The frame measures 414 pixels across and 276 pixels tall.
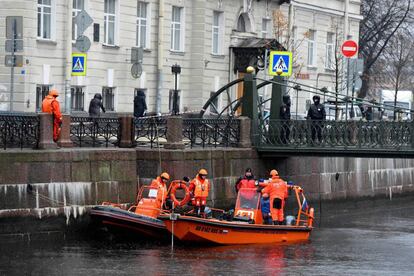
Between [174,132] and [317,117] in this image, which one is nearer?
[174,132]

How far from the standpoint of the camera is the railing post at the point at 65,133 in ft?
99.5

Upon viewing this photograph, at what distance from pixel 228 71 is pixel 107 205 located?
73.2 ft

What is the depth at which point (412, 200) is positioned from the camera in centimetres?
4762

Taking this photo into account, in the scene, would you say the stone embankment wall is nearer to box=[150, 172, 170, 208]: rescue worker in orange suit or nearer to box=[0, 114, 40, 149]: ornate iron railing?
box=[0, 114, 40, 149]: ornate iron railing

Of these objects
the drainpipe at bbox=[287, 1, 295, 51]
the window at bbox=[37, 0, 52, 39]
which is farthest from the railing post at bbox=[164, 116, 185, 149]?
the drainpipe at bbox=[287, 1, 295, 51]

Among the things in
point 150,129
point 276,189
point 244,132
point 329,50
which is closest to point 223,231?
point 276,189

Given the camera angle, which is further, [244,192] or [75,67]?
[75,67]

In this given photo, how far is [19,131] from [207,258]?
4.72 metres

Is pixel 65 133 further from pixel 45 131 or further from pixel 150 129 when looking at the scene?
pixel 150 129

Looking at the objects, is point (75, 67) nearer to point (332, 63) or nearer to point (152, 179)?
point (152, 179)

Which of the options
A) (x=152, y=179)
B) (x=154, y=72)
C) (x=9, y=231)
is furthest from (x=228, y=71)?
(x=9, y=231)

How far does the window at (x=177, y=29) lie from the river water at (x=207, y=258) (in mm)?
15433

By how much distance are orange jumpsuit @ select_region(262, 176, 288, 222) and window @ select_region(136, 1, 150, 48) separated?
1532 cm

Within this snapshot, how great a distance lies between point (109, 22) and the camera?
44.6 meters
